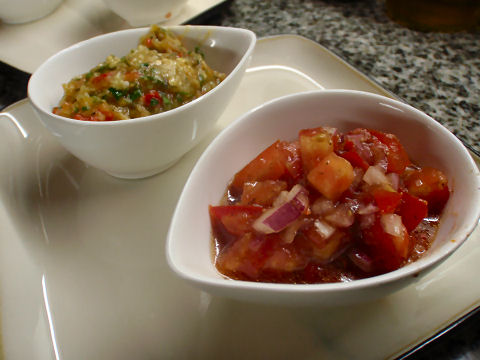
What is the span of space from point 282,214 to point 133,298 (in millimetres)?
436

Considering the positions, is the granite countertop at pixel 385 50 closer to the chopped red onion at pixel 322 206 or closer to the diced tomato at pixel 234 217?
the chopped red onion at pixel 322 206

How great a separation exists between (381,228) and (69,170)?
1014 mm

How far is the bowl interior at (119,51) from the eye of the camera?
1.25m

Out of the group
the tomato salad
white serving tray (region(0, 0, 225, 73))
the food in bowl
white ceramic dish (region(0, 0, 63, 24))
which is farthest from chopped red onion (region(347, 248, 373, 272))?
white ceramic dish (region(0, 0, 63, 24))

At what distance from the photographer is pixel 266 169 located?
0.92 meters

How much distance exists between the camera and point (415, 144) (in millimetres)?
979

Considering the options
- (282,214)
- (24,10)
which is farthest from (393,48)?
(24,10)

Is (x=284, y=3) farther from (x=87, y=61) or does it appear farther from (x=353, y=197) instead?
(x=353, y=197)

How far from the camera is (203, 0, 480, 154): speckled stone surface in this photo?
62.2 inches

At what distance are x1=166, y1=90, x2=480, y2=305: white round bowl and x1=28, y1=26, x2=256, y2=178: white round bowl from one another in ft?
0.65

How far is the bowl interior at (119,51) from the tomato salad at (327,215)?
57 cm

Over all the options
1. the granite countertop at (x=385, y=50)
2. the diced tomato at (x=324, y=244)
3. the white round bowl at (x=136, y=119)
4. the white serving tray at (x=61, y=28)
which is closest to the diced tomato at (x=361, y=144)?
the diced tomato at (x=324, y=244)

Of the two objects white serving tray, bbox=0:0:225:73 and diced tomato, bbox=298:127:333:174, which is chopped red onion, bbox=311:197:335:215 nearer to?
diced tomato, bbox=298:127:333:174

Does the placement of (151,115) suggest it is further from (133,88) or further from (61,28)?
(61,28)
